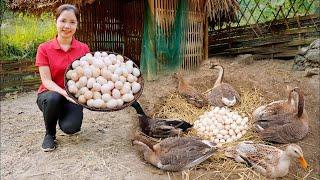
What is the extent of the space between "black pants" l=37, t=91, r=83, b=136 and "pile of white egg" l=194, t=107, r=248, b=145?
1.46m

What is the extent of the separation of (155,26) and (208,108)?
1924 mm

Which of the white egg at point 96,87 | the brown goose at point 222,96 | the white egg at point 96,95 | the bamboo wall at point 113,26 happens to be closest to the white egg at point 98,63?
the white egg at point 96,87

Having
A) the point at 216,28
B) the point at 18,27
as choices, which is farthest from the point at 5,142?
the point at 216,28

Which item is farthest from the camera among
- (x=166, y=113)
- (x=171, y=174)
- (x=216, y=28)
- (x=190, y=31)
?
(x=216, y=28)

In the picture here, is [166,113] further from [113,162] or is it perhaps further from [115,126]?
[113,162]

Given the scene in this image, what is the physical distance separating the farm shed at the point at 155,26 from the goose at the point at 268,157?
3225 millimetres

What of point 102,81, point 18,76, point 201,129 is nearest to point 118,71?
point 102,81

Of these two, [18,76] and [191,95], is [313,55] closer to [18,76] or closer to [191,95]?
[191,95]

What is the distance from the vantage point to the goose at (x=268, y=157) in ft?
12.6

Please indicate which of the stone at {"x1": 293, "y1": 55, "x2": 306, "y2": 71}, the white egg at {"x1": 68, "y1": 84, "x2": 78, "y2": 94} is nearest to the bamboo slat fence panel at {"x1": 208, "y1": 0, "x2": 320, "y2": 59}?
the stone at {"x1": 293, "y1": 55, "x2": 306, "y2": 71}

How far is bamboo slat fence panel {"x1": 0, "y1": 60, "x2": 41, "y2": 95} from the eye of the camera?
7.32 m

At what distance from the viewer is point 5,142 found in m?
4.78

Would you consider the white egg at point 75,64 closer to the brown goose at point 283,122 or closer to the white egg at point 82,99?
the white egg at point 82,99

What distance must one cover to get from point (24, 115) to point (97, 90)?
2.47 meters
